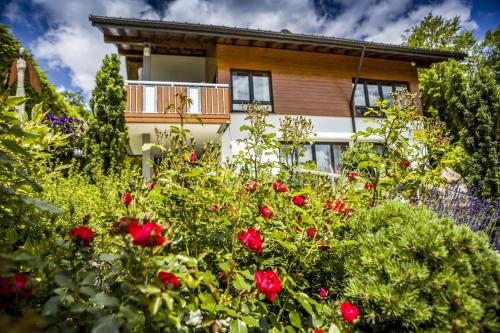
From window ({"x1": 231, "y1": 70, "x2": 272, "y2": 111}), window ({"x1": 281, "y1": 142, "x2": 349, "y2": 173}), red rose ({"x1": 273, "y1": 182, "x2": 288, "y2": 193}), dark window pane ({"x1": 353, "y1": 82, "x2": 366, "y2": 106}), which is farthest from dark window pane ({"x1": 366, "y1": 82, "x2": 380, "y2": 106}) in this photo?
red rose ({"x1": 273, "y1": 182, "x2": 288, "y2": 193})

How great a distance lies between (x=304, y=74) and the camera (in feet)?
33.3

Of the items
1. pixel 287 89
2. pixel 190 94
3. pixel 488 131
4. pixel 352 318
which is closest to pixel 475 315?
pixel 352 318

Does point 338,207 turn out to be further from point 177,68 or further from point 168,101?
→ point 177,68

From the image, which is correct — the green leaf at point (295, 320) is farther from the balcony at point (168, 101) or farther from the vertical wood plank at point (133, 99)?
the vertical wood plank at point (133, 99)

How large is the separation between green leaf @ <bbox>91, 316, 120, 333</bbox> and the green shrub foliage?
41.5 inches

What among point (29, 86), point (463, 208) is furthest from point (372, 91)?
point (29, 86)

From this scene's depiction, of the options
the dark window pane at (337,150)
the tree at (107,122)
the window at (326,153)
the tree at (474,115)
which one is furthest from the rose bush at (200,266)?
the tree at (474,115)

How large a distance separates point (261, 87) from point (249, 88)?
0.46m

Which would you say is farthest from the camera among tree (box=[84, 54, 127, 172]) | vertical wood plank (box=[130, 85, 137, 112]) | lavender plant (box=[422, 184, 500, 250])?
vertical wood plank (box=[130, 85, 137, 112])

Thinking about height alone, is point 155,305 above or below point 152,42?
below

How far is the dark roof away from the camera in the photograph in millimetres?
7922

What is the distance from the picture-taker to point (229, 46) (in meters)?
9.45

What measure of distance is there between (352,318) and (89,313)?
3.57ft

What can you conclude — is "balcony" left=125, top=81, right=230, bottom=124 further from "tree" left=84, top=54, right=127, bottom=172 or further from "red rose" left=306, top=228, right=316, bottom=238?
"red rose" left=306, top=228, right=316, bottom=238
